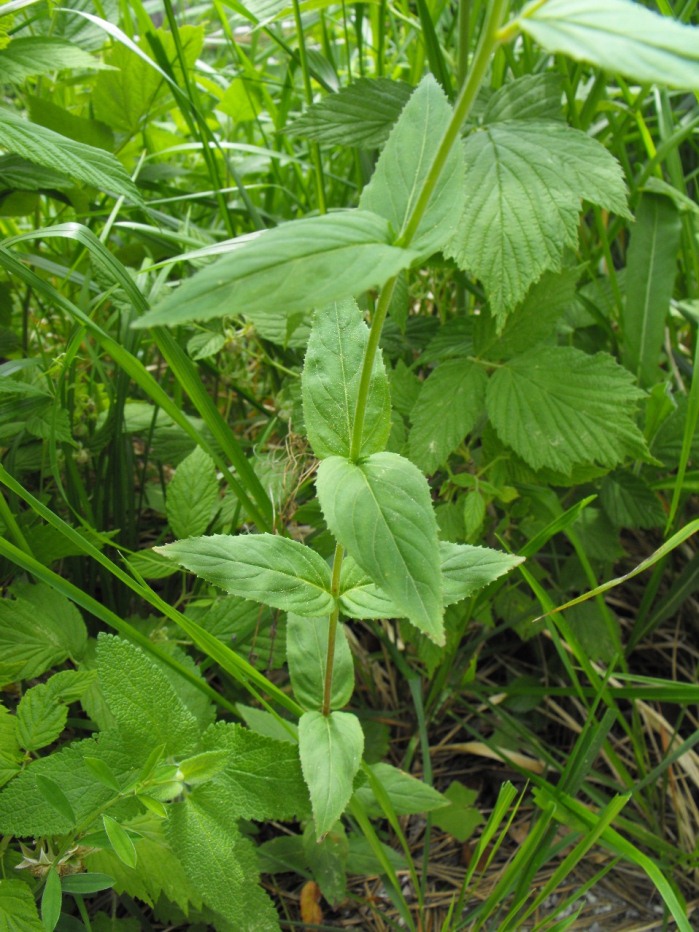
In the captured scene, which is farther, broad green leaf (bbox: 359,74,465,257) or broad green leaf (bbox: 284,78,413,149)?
broad green leaf (bbox: 284,78,413,149)

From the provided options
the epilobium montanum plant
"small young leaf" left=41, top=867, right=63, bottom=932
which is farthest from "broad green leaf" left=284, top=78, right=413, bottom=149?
"small young leaf" left=41, top=867, right=63, bottom=932

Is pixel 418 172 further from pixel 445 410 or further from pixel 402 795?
pixel 402 795

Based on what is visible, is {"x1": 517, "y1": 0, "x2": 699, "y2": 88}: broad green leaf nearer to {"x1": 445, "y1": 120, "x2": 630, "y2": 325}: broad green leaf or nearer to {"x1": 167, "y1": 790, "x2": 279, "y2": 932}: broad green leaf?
{"x1": 445, "y1": 120, "x2": 630, "y2": 325}: broad green leaf

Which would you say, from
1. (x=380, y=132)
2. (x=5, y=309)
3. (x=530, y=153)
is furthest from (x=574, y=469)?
(x=5, y=309)

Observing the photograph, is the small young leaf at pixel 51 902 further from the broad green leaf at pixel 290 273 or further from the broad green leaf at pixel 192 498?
the broad green leaf at pixel 290 273

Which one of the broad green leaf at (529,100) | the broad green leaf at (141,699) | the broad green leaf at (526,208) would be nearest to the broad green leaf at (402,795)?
the broad green leaf at (141,699)

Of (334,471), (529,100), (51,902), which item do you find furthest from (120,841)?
(529,100)
